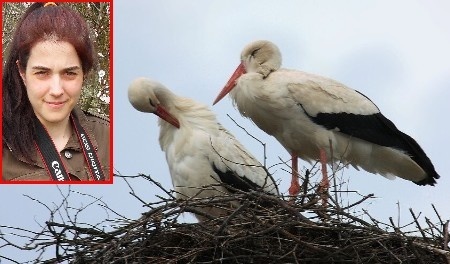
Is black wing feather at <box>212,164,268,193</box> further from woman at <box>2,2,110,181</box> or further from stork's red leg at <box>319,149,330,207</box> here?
woman at <box>2,2,110,181</box>

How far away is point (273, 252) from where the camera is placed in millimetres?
7398

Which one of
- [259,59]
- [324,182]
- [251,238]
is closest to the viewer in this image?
[251,238]

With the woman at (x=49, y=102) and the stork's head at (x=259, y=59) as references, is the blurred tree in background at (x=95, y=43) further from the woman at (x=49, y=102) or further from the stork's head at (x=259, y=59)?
the stork's head at (x=259, y=59)

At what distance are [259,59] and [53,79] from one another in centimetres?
147

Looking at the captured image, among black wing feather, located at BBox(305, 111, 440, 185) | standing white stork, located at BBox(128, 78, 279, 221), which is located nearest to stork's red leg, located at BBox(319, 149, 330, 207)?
black wing feather, located at BBox(305, 111, 440, 185)

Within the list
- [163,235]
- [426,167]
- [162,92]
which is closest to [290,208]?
[163,235]

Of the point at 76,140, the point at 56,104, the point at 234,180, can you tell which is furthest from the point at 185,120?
the point at 56,104

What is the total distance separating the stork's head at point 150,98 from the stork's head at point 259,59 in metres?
0.62

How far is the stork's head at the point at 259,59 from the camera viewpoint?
29.5ft

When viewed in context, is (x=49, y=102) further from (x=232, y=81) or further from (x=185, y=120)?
(x=232, y=81)

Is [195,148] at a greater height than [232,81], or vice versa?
[232,81]

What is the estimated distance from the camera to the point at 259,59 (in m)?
9.03

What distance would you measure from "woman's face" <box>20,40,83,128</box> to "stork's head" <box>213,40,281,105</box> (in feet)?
3.71

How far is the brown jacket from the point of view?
27.4 ft
